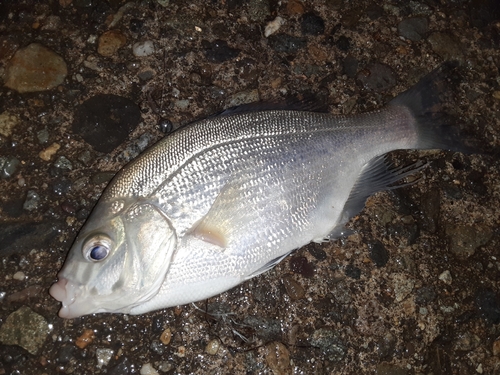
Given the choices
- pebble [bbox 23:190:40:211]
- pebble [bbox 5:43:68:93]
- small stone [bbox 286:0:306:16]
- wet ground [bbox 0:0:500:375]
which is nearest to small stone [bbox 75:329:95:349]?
wet ground [bbox 0:0:500:375]

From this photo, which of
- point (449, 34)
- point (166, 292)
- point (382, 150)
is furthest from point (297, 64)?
point (166, 292)

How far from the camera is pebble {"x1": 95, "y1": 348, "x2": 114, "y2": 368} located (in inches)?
85.7

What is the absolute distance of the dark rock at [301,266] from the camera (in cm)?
243

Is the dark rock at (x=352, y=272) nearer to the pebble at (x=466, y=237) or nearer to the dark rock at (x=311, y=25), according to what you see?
the pebble at (x=466, y=237)

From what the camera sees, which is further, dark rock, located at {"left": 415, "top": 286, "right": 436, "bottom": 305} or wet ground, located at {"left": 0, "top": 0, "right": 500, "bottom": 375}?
dark rock, located at {"left": 415, "top": 286, "right": 436, "bottom": 305}

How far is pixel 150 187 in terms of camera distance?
6.83 ft

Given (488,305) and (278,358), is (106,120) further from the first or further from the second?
(488,305)

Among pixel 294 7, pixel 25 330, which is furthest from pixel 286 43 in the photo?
pixel 25 330

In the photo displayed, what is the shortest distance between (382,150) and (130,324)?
167 centimetres

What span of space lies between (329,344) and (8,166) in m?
2.02

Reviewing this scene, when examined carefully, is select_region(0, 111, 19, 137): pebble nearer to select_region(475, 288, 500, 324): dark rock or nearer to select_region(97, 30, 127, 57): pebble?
select_region(97, 30, 127, 57): pebble

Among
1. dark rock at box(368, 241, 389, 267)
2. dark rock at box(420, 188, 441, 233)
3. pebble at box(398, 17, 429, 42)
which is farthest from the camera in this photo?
pebble at box(398, 17, 429, 42)

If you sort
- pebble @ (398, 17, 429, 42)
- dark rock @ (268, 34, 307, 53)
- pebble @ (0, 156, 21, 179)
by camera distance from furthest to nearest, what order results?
pebble @ (398, 17, 429, 42), dark rock @ (268, 34, 307, 53), pebble @ (0, 156, 21, 179)

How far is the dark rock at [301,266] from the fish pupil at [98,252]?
1018 mm
